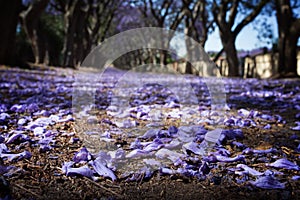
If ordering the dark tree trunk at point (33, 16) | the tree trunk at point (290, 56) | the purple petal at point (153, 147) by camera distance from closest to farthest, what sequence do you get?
the purple petal at point (153, 147) < the tree trunk at point (290, 56) < the dark tree trunk at point (33, 16)

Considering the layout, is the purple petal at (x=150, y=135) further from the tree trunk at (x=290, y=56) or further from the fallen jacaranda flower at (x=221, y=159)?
the tree trunk at (x=290, y=56)

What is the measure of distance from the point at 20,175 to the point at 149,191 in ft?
2.19

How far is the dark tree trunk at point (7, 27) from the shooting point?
10.8 m

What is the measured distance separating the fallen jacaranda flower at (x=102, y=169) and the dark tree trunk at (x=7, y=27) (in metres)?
10.6

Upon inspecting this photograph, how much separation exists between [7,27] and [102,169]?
35.7ft

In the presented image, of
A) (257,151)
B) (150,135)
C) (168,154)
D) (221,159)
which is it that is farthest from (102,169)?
(257,151)

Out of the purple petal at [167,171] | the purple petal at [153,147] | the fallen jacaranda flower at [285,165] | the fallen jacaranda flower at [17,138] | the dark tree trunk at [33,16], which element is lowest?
the purple petal at [167,171]

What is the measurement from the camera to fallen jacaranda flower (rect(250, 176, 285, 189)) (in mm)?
1539

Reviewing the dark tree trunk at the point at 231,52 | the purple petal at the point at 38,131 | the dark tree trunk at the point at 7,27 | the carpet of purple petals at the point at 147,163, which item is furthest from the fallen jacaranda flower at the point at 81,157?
the dark tree trunk at the point at 231,52

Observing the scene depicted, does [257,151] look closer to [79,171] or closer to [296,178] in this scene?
[296,178]

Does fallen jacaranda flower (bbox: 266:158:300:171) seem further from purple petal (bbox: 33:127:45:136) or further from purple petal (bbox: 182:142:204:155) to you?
purple petal (bbox: 33:127:45:136)

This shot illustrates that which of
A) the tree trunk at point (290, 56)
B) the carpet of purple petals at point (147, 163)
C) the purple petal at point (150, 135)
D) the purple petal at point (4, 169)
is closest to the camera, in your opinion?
the carpet of purple petals at point (147, 163)

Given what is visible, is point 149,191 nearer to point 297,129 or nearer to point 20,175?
point 20,175

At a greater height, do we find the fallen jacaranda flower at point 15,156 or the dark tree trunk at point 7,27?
the dark tree trunk at point 7,27
